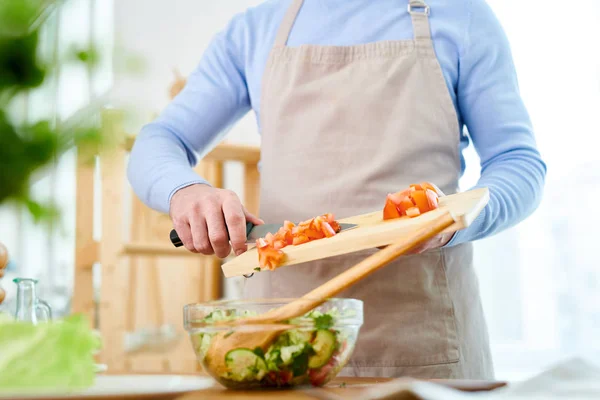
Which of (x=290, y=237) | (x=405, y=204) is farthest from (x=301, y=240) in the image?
(x=405, y=204)

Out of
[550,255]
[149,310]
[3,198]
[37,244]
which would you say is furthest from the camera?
[37,244]

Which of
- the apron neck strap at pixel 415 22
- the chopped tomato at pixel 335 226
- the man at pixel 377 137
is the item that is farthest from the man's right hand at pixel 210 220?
the apron neck strap at pixel 415 22

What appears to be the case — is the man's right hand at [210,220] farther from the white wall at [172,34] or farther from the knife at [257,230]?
the white wall at [172,34]

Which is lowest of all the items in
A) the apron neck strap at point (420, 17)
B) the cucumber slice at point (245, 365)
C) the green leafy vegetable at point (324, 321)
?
the cucumber slice at point (245, 365)

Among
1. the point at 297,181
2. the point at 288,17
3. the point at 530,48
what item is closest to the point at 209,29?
the point at 530,48

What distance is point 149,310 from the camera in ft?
9.00

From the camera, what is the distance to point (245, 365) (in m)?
0.64

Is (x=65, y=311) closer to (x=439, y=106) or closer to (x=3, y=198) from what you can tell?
(x=439, y=106)

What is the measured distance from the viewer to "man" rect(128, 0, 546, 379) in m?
1.08

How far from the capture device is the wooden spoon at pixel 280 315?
646mm

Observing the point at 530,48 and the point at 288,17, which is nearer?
the point at 288,17

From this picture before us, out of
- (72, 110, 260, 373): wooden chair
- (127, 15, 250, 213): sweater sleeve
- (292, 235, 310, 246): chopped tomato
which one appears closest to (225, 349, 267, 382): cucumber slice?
(292, 235, 310, 246): chopped tomato

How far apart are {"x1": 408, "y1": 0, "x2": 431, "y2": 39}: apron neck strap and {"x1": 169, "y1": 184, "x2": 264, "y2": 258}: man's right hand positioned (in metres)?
0.47

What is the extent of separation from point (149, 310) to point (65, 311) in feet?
1.81
